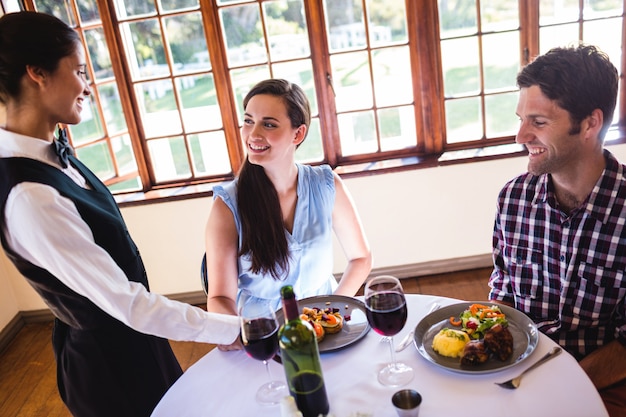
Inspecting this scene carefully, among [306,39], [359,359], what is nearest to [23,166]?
[359,359]

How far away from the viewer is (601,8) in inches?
120

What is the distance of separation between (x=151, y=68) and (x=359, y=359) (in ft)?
8.02

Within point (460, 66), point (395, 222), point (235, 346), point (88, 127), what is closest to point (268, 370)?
point (235, 346)

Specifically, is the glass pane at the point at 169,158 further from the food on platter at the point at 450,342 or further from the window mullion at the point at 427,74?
the food on platter at the point at 450,342

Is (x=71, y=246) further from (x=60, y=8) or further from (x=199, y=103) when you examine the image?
(x=60, y=8)

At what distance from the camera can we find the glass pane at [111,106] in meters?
3.20

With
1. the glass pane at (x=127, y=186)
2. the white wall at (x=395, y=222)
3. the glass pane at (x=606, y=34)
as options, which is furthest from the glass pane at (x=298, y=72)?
the glass pane at (x=606, y=34)

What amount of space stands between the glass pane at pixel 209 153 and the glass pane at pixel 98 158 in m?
0.50

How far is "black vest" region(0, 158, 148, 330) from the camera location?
1.30 metres

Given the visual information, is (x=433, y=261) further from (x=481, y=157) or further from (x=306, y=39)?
(x=306, y=39)

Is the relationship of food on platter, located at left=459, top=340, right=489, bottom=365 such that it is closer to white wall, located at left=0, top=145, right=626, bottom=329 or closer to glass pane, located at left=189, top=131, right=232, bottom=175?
white wall, located at left=0, top=145, right=626, bottom=329

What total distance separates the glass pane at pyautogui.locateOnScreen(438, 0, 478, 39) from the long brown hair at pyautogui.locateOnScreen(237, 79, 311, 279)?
1530 millimetres

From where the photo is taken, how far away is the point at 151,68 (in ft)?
10.4

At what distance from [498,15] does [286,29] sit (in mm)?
1177
